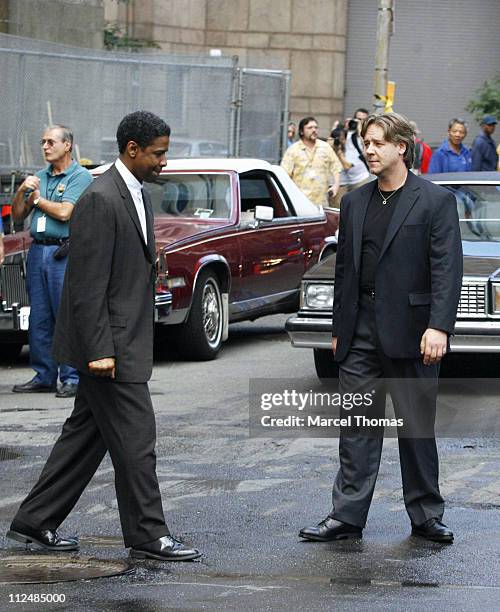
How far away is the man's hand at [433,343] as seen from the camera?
6.14m

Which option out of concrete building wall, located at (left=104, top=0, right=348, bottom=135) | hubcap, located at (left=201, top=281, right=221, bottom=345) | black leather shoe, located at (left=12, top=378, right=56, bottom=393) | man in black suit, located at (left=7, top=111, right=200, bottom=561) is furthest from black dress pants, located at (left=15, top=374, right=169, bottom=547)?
concrete building wall, located at (left=104, top=0, right=348, bottom=135)

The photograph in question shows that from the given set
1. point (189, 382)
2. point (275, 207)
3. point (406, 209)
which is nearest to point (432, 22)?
point (275, 207)

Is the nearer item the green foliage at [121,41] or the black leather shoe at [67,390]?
the black leather shoe at [67,390]

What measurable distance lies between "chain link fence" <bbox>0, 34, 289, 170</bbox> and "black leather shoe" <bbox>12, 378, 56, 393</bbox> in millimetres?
5475

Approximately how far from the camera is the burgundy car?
11602 mm

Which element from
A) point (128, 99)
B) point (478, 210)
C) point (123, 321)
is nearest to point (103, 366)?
point (123, 321)

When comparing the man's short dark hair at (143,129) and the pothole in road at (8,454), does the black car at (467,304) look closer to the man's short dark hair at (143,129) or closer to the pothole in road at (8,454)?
the pothole in road at (8,454)

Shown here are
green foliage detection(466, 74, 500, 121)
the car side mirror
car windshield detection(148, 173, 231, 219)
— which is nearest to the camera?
the car side mirror

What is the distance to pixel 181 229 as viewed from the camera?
12.2 meters

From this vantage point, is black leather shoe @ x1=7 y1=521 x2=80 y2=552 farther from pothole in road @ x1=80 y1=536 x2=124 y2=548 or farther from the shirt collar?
the shirt collar

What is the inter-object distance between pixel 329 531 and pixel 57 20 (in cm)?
1523

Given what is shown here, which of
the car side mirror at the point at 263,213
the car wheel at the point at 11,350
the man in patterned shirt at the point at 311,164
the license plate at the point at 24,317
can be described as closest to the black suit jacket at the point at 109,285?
the license plate at the point at 24,317

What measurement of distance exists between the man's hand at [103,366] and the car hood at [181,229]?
5.90 meters

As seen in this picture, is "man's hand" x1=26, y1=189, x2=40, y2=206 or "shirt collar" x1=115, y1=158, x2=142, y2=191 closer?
"shirt collar" x1=115, y1=158, x2=142, y2=191
